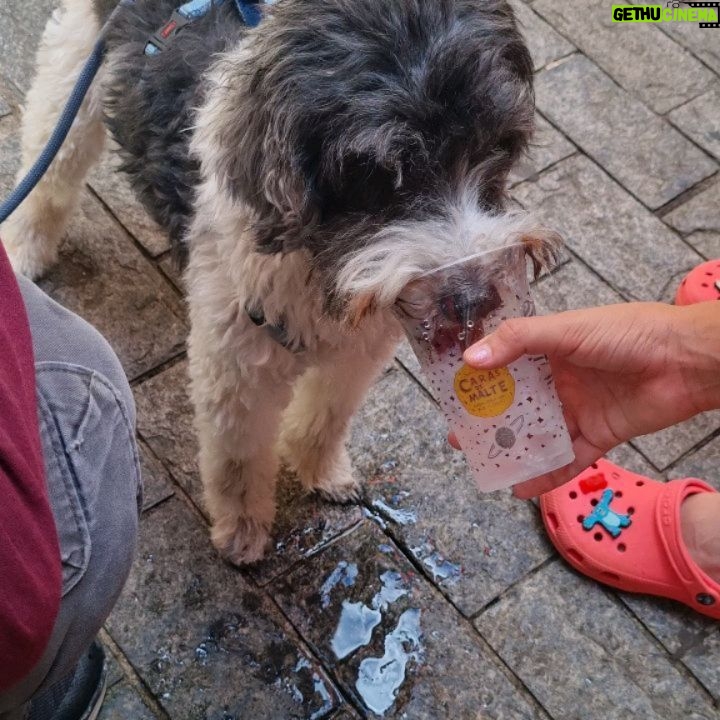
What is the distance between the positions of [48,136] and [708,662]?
257 cm

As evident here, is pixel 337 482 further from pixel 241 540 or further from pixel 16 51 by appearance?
pixel 16 51

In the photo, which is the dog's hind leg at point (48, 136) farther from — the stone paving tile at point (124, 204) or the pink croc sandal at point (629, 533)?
the pink croc sandal at point (629, 533)

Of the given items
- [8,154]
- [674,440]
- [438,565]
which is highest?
[8,154]

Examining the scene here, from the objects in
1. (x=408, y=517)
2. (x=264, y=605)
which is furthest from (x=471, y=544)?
(x=264, y=605)

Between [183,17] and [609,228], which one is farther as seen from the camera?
[609,228]

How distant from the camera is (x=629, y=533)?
9.04 feet

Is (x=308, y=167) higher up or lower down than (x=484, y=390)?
higher up

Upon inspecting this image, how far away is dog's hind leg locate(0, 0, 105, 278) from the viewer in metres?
2.63

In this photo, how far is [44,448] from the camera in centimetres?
143

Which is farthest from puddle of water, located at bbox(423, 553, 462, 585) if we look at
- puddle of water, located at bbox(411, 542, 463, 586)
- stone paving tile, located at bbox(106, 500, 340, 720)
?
stone paving tile, located at bbox(106, 500, 340, 720)

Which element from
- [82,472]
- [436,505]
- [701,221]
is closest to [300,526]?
[436,505]

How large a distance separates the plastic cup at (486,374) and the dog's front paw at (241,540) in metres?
1.12

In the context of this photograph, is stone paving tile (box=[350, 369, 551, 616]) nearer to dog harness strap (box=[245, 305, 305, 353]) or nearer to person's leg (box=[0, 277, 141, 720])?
dog harness strap (box=[245, 305, 305, 353])

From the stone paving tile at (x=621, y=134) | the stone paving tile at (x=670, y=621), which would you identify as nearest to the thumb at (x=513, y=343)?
the stone paving tile at (x=670, y=621)
